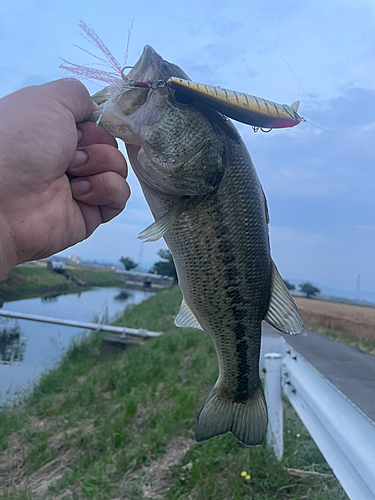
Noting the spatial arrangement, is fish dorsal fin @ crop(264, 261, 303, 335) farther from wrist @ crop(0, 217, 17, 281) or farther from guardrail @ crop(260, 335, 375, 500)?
wrist @ crop(0, 217, 17, 281)

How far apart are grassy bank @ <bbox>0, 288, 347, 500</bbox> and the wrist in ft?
9.88

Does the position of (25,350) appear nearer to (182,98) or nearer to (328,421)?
(328,421)

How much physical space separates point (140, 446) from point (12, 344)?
1137 cm

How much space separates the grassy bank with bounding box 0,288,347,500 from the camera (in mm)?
3873

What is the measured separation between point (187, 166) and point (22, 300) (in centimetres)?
3338

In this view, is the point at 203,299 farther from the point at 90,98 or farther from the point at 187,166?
the point at 90,98

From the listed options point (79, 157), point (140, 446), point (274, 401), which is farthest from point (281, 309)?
point (140, 446)

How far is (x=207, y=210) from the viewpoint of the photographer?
83.6 inches

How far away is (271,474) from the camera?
12.5ft

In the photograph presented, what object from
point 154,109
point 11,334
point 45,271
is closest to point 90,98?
point 154,109

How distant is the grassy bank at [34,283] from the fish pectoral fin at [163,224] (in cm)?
3141

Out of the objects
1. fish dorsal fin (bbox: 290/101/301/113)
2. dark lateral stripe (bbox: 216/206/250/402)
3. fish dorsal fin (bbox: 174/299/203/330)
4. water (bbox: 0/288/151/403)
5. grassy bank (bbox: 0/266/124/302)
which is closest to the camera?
fish dorsal fin (bbox: 290/101/301/113)

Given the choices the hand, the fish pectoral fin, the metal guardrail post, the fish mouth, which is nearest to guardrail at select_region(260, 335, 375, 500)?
the metal guardrail post

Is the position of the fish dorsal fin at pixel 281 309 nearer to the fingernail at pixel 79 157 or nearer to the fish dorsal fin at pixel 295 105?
the fish dorsal fin at pixel 295 105
